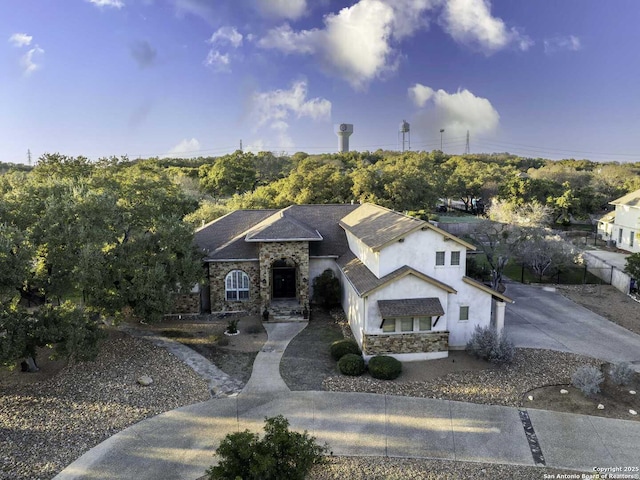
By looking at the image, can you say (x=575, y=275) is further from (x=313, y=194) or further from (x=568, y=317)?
(x=313, y=194)

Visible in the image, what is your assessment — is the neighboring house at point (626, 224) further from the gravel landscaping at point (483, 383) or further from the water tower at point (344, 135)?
the water tower at point (344, 135)

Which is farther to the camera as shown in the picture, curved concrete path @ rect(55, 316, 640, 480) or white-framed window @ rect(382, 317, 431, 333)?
white-framed window @ rect(382, 317, 431, 333)

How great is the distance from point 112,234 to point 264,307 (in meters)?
9.11

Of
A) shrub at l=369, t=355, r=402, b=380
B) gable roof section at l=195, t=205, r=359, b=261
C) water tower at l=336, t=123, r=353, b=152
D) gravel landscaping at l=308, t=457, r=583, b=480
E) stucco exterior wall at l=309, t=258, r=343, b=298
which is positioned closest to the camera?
gravel landscaping at l=308, t=457, r=583, b=480

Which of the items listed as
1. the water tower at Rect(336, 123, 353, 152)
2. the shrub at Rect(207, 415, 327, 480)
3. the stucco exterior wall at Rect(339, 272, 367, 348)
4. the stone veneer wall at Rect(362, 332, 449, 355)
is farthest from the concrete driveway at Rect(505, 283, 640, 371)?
the water tower at Rect(336, 123, 353, 152)

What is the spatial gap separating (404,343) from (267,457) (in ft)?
33.8

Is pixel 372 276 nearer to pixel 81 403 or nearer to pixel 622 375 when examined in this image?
pixel 622 375

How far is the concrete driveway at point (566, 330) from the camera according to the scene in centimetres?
1994

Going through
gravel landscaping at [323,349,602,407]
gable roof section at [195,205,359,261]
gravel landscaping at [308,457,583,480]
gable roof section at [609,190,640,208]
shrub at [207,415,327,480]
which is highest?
gable roof section at [609,190,640,208]

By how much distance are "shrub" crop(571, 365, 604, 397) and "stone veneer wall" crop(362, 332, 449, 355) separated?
502cm

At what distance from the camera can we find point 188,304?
24.6 m

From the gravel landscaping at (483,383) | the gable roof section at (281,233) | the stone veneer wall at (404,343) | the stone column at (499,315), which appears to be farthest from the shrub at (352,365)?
the gable roof section at (281,233)

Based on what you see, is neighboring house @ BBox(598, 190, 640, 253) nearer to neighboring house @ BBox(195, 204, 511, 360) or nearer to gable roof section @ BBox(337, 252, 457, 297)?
neighboring house @ BBox(195, 204, 511, 360)

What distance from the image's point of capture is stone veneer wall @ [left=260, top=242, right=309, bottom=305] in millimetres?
24297
